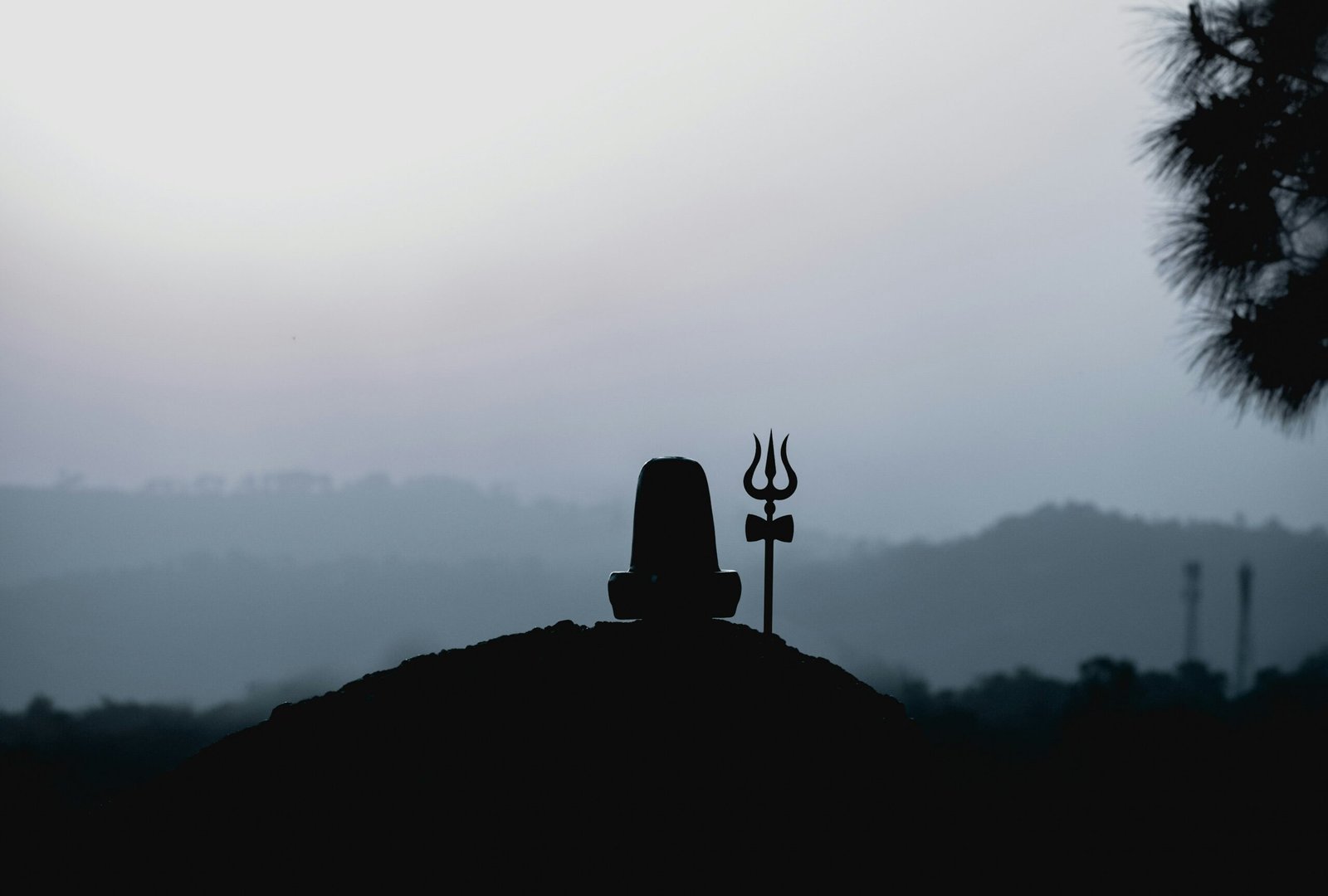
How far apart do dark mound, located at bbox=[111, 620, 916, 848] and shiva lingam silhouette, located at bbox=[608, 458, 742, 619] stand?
19 centimetres

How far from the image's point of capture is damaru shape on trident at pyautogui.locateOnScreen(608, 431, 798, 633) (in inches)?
358

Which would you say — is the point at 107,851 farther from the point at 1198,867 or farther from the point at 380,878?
the point at 1198,867

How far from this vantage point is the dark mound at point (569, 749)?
6938 mm

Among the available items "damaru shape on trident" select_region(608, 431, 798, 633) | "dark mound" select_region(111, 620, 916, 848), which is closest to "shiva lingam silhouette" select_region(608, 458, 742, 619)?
"damaru shape on trident" select_region(608, 431, 798, 633)

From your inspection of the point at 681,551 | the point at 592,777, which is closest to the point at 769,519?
the point at 681,551

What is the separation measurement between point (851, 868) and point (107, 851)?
14.1 ft

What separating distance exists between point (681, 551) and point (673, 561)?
0.32ft

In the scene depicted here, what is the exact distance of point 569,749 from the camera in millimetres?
7484

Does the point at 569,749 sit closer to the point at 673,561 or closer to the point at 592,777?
the point at 592,777

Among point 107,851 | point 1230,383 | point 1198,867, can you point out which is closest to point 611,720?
point 107,851

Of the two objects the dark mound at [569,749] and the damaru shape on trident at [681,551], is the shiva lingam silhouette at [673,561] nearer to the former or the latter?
the damaru shape on trident at [681,551]

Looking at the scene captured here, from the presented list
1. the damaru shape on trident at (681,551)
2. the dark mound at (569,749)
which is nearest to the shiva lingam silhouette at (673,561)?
the damaru shape on trident at (681,551)

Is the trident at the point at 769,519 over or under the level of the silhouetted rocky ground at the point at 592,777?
over

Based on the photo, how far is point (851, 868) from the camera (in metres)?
6.76
